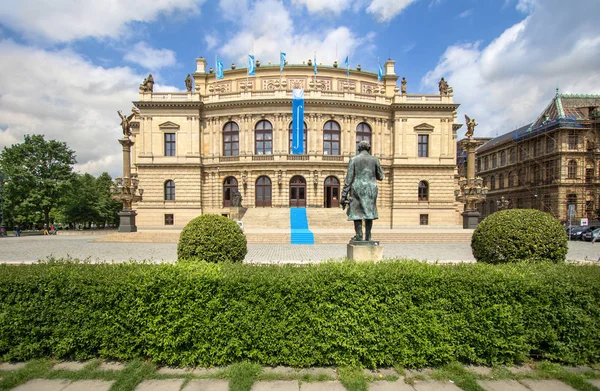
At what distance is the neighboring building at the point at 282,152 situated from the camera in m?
33.8

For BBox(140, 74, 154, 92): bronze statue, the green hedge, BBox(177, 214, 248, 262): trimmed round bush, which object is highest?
BBox(140, 74, 154, 92): bronze statue

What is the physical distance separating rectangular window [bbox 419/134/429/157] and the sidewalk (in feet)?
114

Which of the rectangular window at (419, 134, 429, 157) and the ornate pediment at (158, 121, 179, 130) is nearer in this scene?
the ornate pediment at (158, 121, 179, 130)

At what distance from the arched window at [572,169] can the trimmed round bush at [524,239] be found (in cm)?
5149

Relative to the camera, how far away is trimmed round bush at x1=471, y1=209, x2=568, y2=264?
21.8 feet

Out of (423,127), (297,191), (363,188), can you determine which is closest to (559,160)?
(423,127)

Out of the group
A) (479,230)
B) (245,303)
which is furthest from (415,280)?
(479,230)

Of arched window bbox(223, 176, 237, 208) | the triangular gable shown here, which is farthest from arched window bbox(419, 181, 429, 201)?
the triangular gable

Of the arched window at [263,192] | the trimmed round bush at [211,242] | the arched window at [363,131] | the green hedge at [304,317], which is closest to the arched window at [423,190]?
the arched window at [363,131]

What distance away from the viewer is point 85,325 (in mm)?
4293

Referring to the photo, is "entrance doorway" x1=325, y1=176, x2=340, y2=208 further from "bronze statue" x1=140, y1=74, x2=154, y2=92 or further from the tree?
the tree

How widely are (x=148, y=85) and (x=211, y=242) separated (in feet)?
119

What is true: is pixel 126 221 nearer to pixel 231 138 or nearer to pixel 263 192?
pixel 263 192

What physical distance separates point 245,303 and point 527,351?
465 cm
